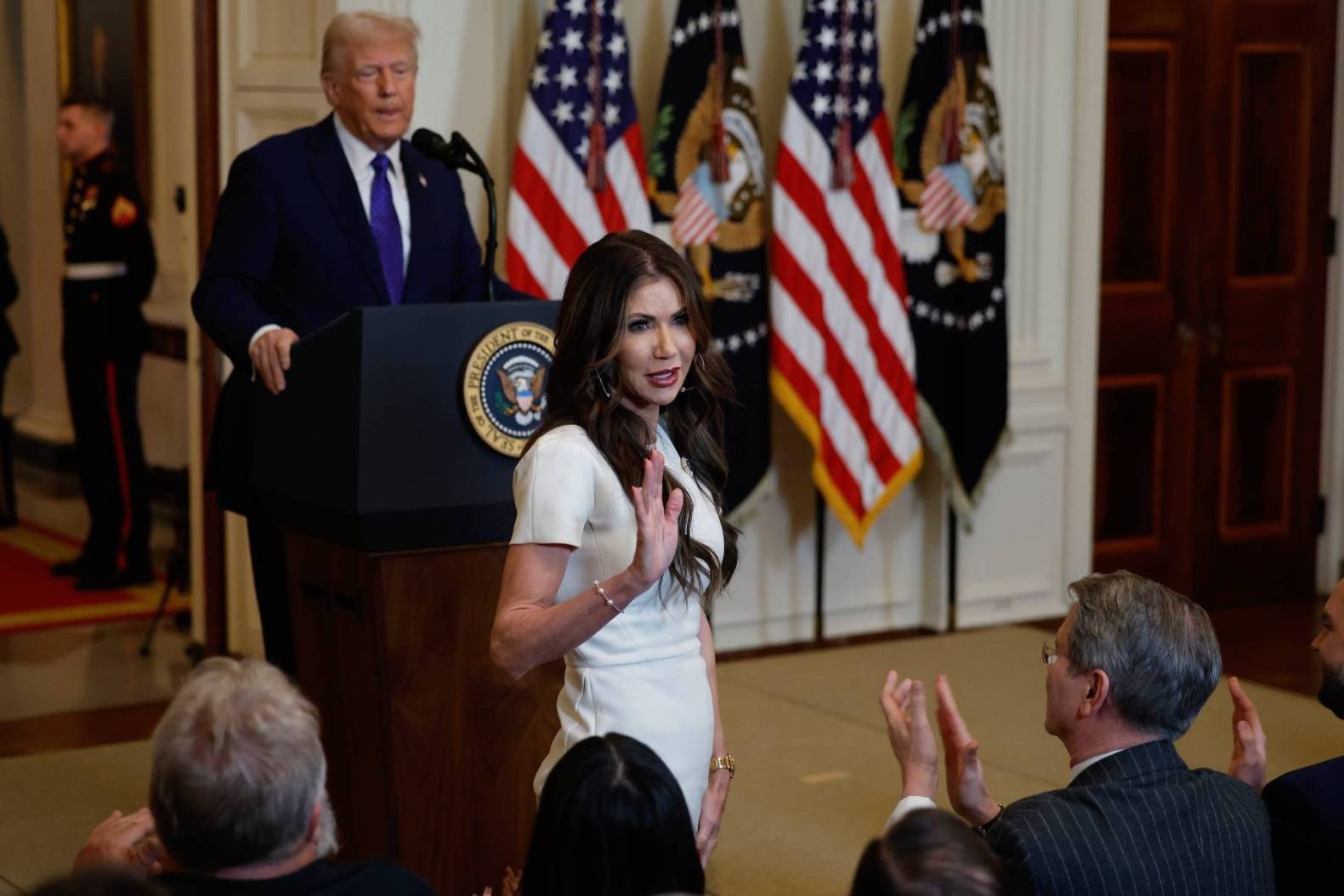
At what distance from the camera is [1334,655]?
269 centimetres

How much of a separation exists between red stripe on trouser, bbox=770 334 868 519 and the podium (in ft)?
9.22

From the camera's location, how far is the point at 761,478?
20.2 feet

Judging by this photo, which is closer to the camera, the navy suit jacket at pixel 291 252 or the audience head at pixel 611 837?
the audience head at pixel 611 837

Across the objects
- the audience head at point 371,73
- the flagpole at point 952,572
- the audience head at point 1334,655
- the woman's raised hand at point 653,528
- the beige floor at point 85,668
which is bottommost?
the beige floor at point 85,668

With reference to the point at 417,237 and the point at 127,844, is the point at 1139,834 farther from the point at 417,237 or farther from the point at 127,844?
the point at 417,237

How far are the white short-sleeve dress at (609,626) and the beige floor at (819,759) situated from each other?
1523 mm

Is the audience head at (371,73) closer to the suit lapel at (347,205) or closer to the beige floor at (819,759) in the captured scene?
the suit lapel at (347,205)

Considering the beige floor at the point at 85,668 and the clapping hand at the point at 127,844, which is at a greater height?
the clapping hand at the point at 127,844

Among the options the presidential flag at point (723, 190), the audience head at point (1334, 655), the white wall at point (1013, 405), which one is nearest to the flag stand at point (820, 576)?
the white wall at point (1013, 405)

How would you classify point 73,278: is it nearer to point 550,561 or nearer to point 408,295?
point 408,295

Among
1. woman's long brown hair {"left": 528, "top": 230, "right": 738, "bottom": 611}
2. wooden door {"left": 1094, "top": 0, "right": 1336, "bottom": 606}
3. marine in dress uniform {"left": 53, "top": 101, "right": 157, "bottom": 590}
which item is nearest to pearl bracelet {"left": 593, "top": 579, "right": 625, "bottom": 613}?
woman's long brown hair {"left": 528, "top": 230, "right": 738, "bottom": 611}

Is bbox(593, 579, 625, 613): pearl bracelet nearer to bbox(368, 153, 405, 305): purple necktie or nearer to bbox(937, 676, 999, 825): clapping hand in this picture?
bbox(937, 676, 999, 825): clapping hand

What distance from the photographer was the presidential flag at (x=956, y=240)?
20.7ft

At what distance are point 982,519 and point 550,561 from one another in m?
4.44
